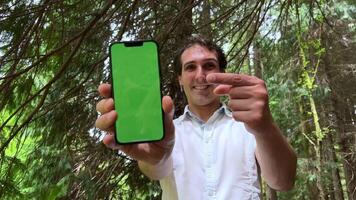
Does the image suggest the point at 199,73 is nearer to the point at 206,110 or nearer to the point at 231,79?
the point at 206,110

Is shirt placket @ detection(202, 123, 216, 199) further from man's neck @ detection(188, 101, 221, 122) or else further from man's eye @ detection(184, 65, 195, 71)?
man's eye @ detection(184, 65, 195, 71)

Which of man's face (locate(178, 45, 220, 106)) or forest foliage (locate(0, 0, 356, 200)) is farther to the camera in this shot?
forest foliage (locate(0, 0, 356, 200))

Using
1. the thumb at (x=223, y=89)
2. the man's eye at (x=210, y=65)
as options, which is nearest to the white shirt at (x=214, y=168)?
the man's eye at (x=210, y=65)

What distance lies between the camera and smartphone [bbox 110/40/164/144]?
1263mm

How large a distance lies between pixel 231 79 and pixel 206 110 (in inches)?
25.5

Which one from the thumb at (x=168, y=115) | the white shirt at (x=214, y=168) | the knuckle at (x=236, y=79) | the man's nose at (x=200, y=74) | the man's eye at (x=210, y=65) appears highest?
the man's eye at (x=210, y=65)

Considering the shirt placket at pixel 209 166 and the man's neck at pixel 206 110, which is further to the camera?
the man's neck at pixel 206 110

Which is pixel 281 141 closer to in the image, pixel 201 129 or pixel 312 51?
pixel 201 129

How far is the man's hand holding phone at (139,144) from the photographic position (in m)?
1.23

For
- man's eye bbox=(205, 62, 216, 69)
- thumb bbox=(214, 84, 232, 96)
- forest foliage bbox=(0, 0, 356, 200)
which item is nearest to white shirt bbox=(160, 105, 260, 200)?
man's eye bbox=(205, 62, 216, 69)

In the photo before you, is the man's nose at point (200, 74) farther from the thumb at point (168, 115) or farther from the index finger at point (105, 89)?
the index finger at point (105, 89)

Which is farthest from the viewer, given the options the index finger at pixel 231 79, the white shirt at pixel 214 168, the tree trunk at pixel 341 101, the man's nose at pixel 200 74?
the tree trunk at pixel 341 101

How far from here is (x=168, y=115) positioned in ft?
4.25

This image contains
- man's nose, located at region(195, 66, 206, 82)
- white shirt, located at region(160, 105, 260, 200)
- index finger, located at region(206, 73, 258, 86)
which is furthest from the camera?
man's nose, located at region(195, 66, 206, 82)
